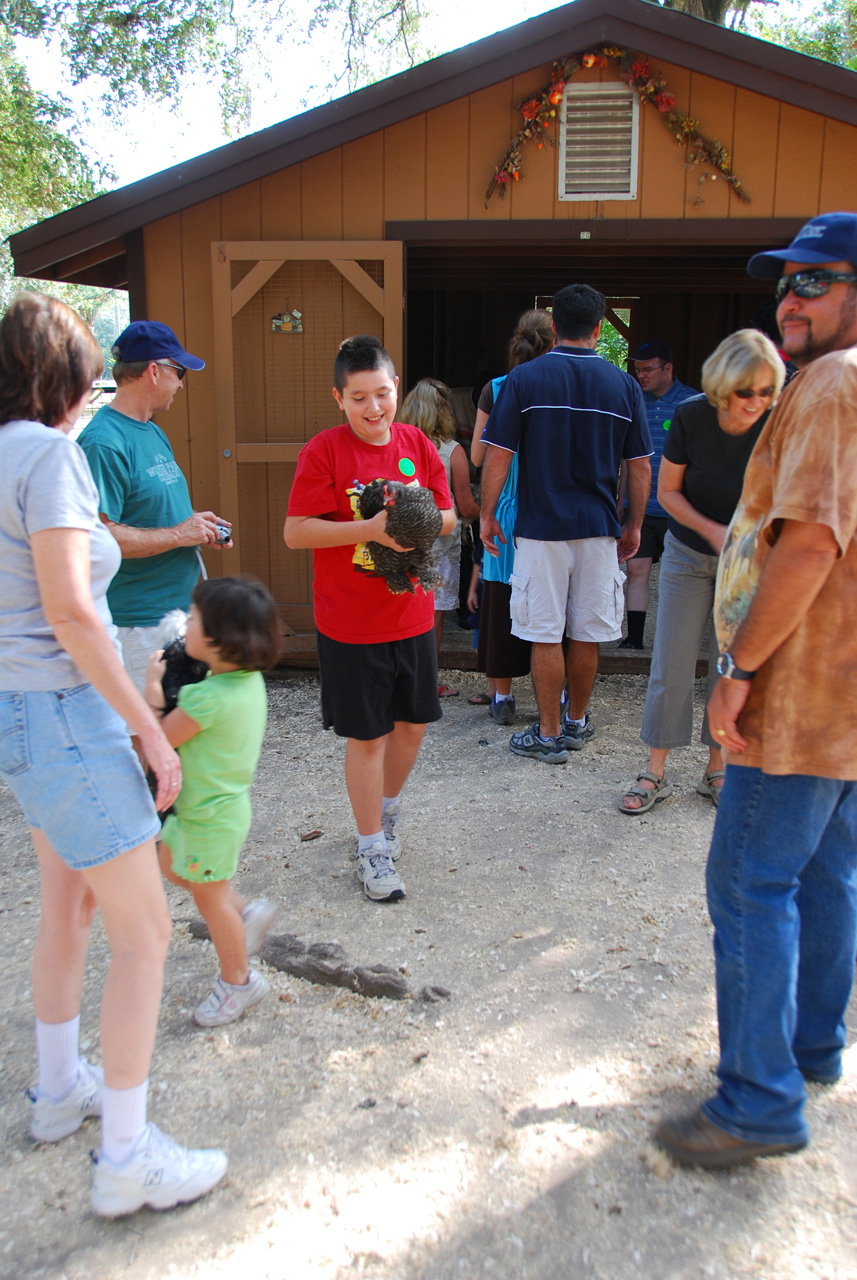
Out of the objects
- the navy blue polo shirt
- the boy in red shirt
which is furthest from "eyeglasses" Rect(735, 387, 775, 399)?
the boy in red shirt

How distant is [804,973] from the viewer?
1.99m

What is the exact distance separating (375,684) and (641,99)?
163 inches

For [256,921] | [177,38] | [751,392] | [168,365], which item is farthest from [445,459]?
[177,38]

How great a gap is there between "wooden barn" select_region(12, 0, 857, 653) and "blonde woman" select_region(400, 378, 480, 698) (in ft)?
2.06

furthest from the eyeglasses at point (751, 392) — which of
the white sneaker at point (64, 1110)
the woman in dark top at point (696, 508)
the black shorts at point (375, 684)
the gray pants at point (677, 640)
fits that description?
the white sneaker at point (64, 1110)

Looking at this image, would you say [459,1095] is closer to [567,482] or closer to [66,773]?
[66,773]

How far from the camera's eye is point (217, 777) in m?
2.13

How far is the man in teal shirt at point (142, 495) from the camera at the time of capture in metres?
2.86

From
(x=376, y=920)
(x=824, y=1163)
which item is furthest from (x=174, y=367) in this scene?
(x=824, y=1163)

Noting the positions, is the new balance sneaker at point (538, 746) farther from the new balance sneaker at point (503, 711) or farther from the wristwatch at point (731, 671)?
the wristwatch at point (731, 671)

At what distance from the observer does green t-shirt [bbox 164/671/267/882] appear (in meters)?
2.09

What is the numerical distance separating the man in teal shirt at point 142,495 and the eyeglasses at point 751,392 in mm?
1812

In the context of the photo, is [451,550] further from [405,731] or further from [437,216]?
[405,731]

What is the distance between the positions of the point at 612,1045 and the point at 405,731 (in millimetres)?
1190
